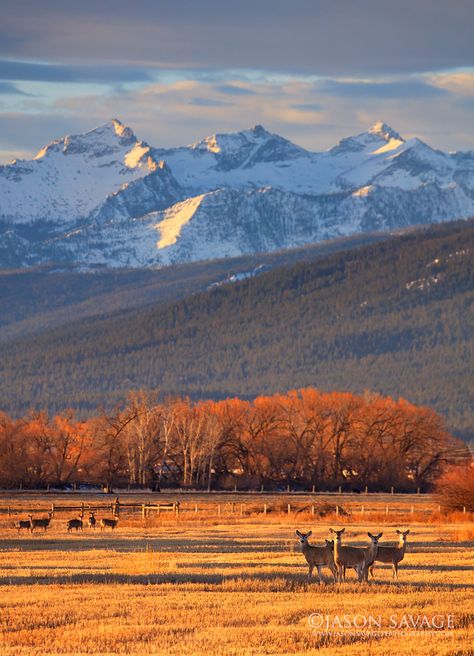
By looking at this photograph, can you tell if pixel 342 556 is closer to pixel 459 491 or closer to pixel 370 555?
pixel 370 555

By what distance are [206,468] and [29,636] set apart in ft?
285

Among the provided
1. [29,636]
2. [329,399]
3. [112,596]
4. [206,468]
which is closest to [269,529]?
[112,596]

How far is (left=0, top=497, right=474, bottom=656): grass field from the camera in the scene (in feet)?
85.3

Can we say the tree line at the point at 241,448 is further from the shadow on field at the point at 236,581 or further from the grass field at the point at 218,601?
the shadow on field at the point at 236,581

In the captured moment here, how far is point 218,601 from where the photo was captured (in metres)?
30.9

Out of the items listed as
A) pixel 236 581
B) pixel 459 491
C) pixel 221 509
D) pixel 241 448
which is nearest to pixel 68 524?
pixel 221 509

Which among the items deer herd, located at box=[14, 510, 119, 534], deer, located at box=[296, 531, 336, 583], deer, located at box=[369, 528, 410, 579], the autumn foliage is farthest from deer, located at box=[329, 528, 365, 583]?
the autumn foliage

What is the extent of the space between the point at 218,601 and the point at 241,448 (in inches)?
3345

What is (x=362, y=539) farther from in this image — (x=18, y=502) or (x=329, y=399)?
(x=329, y=399)

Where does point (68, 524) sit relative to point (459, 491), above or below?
below

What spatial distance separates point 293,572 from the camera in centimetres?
3744

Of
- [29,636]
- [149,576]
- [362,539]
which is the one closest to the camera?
[29,636]

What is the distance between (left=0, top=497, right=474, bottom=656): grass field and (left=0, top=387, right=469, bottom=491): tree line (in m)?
56.6

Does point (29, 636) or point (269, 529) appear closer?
point (29, 636)
